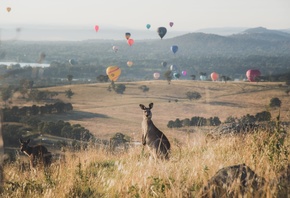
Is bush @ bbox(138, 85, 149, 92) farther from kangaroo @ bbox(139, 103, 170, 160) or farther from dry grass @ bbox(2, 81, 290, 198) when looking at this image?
kangaroo @ bbox(139, 103, 170, 160)

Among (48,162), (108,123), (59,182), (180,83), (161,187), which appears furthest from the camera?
(180,83)

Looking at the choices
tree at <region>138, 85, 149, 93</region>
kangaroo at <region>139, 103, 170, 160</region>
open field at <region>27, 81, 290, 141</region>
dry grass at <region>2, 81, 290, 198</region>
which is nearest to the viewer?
dry grass at <region>2, 81, 290, 198</region>

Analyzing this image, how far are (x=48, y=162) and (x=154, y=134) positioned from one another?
332cm

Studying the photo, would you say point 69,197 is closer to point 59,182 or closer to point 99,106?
point 59,182

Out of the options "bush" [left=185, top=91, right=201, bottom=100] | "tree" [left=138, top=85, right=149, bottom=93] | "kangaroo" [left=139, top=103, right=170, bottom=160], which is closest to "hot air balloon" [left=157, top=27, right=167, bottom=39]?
"bush" [left=185, top=91, right=201, bottom=100]

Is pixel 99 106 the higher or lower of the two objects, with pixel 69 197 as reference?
lower

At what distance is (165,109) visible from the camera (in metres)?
128

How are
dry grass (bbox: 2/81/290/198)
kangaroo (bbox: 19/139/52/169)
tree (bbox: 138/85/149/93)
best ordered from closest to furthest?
1. dry grass (bbox: 2/81/290/198)
2. kangaroo (bbox: 19/139/52/169)
3. tree (bbox: 138/85/149/93)

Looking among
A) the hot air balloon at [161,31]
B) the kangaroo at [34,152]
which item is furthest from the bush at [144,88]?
the kangaroo at [34,152]

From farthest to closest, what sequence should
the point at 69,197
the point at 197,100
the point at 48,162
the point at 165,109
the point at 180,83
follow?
1. the point at 180,83
2. the point at 197,100
3. the point at 165,109
4. the point at 48,162
5. the point at 69,197

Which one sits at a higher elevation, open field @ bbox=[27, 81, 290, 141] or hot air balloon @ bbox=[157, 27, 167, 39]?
hot air balloon @ bbox=[157, 27, 167, 39]

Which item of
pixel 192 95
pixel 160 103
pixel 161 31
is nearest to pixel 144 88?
pixel 160 103

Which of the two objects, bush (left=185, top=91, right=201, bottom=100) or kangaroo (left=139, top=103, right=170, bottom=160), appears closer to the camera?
kangaroo (left=139, top=103, right=170, bottom=160)

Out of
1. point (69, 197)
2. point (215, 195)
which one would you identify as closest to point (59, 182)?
point (69, 197)
